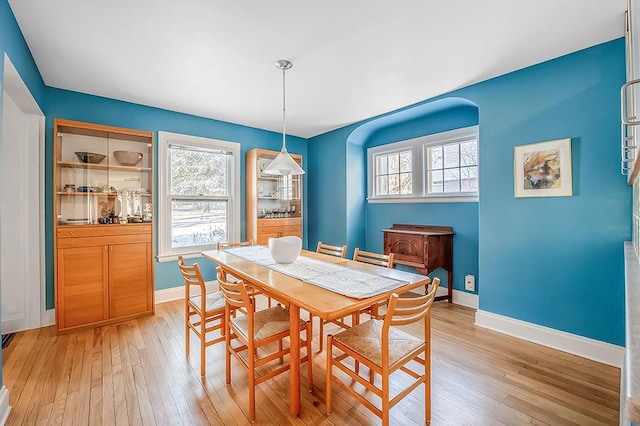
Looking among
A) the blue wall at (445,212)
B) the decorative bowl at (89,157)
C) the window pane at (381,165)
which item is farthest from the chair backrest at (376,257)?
the decorative bowl at (89,157)

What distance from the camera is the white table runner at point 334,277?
1675 millimetres

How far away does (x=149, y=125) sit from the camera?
3.59 m

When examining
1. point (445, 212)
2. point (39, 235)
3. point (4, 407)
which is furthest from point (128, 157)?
point (445, 212)

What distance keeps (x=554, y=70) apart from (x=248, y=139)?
12.3 feet

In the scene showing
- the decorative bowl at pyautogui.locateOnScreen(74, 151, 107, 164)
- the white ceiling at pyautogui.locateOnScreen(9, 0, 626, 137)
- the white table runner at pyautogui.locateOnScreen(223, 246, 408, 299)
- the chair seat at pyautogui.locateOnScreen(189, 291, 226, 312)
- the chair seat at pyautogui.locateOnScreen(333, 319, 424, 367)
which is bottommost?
the chair seat at pyautogui.locateOnScreen(333, 319, 424, 367)

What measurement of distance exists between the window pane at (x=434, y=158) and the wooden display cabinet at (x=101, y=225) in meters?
3.56

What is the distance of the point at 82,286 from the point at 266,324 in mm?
2266

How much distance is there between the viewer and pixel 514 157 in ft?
8.90

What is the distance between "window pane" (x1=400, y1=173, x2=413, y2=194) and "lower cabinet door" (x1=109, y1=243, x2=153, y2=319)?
343 centimetres

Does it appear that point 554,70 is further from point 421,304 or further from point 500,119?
point 421,304

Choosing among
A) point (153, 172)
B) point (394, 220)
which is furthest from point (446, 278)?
point (153, 172)

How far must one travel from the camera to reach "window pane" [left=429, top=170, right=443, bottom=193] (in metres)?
3.81

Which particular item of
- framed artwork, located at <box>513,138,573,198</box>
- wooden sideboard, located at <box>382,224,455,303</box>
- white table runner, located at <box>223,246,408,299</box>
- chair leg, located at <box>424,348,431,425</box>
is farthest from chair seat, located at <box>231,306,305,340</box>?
framed artwork, located at <box>513,138,573,198</box>

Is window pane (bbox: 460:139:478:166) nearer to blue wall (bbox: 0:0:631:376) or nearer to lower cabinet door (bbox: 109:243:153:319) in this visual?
blue wall (bbox: 0:0:631:376)
